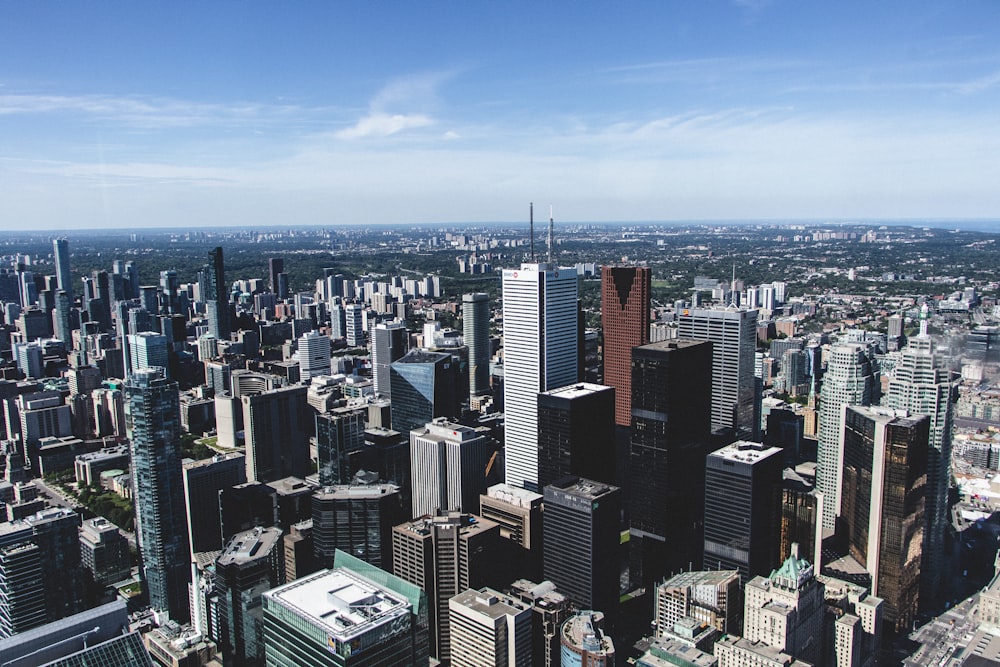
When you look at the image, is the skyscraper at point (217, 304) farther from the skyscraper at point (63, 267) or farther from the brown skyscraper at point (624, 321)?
the brown skyscraper at point (624, 321)

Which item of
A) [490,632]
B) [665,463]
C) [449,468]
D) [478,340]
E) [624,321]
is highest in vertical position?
[624,321]

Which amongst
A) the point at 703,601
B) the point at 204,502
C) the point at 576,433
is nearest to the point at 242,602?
the point at 204,502

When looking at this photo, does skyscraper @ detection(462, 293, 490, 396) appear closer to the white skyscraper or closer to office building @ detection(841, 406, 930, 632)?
the white skyscraper

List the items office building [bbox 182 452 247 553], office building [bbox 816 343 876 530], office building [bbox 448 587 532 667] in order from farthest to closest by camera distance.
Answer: office building [bbox 816 343 876 530], office building [bbox 182 452 247 553], office building [bbox 448 587 532 667]

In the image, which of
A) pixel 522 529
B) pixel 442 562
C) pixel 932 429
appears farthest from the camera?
pixel 932 429

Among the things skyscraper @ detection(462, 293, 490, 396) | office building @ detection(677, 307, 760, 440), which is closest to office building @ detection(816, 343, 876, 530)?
office building @ detection(677, 307, 760, 440)

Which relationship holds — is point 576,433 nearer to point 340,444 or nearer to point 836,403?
point 340,444

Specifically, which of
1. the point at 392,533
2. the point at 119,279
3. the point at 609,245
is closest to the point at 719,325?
the point at 392,533
